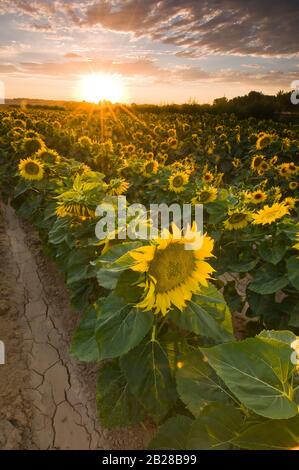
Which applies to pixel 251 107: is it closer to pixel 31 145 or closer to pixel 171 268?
pixel 31 145

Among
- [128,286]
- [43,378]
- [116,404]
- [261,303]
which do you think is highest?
[128,286]

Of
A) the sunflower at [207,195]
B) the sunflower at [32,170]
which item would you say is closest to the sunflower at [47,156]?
the sunflower at [32,170]

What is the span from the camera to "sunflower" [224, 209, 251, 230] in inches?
125

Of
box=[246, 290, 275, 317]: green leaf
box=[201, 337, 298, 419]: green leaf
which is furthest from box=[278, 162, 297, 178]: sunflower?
box=[201, 337, 298, 419]: green leaf

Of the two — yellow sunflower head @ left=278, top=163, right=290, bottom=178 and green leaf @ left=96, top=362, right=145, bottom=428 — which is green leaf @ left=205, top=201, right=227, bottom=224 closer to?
green leaf @ left=96, top=362, right=145, bottom=428

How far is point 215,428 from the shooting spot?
1.10 meters

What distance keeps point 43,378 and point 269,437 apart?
9.55 ft

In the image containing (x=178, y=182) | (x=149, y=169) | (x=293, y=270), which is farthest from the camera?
(x=149, y=169)

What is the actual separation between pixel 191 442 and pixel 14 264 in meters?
4.72

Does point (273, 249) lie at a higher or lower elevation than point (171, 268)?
lower

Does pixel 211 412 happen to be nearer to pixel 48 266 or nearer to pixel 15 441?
pixel 15 441

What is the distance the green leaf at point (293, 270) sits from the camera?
2424 millimetres

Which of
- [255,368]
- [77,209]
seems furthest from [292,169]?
[255,368]
